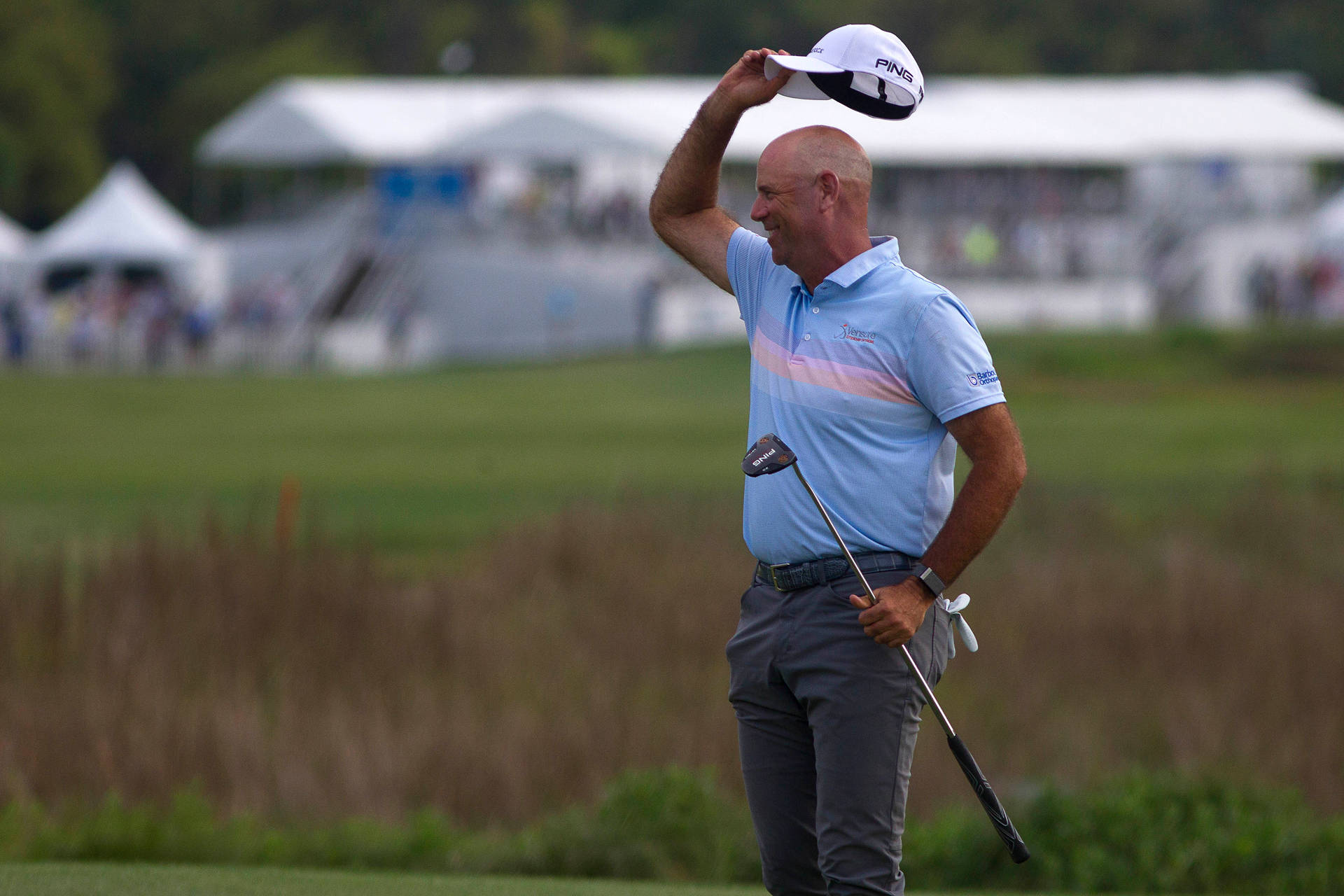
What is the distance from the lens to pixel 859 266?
4.79m

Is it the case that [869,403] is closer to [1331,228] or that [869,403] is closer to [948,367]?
[948,367]

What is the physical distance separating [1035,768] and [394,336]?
38743mm

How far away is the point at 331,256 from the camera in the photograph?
50.6 metres

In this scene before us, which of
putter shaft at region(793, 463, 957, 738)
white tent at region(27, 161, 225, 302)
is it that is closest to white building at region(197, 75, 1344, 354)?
white tent at region(27, 161, 225, 302)

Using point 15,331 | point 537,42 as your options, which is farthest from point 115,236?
point 537,42

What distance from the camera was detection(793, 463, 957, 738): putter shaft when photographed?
15.3ft

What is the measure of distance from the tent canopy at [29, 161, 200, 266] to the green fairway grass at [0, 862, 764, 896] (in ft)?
140

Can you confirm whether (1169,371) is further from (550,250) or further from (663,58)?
(663,58)

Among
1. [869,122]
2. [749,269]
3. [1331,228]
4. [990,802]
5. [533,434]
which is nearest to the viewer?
[990,802]

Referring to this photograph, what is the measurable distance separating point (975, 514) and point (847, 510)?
1.01 ft

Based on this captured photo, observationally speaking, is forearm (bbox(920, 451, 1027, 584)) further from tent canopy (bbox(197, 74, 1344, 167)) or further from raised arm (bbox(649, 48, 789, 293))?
tent canopy (bbox(197, 74, 1344, 167))

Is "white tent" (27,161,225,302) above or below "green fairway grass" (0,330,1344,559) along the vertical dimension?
above

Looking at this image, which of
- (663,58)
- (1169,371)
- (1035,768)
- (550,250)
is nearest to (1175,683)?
(1035,768)

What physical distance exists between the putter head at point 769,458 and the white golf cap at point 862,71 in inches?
34.4
